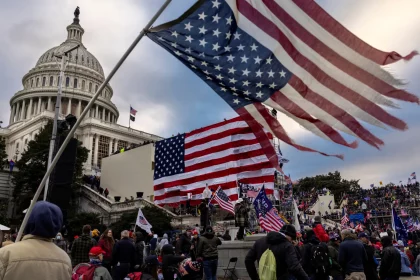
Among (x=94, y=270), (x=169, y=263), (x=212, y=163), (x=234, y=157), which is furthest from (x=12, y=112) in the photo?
(x=94, y=270)

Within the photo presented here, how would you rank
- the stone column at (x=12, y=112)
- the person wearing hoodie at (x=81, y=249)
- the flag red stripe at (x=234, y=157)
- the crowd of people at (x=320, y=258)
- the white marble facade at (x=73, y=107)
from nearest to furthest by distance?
1. the crowd of people at (x=320, y=258)
2. the person wearing hoodie at (x=81, y=249)
3. the flag red stripe at (x=234, y=157)
4. the white marble facade at (x=73, y=107)
5. the stone column at (x=12, y=112)

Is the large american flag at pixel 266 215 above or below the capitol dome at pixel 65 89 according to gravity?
below

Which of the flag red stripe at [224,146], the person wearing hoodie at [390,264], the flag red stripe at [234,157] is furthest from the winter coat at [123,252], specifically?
the flag red stripe at [224,146]

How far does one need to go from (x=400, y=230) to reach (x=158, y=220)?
17735 millimetres

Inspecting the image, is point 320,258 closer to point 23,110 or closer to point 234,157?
point 234,157

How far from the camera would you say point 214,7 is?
734 cm

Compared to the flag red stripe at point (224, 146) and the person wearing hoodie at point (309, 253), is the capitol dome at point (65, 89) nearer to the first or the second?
the flag red stripe at point (224, 146)

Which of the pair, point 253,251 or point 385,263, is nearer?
point 253,251

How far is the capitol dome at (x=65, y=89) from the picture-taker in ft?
289

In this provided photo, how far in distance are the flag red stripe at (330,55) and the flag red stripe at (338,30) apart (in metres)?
0.25

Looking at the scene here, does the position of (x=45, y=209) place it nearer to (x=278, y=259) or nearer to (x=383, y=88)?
(x=278, y=259)

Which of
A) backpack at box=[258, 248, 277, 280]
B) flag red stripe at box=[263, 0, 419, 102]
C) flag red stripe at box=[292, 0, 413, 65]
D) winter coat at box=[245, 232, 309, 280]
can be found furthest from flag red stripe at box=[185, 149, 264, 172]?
backpack at box=[258, 248, 277, 280]

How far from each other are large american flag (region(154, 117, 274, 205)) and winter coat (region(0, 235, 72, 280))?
17.4 meters

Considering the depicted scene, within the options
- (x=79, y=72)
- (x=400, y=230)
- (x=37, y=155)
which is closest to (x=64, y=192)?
(x=400, y=230)
